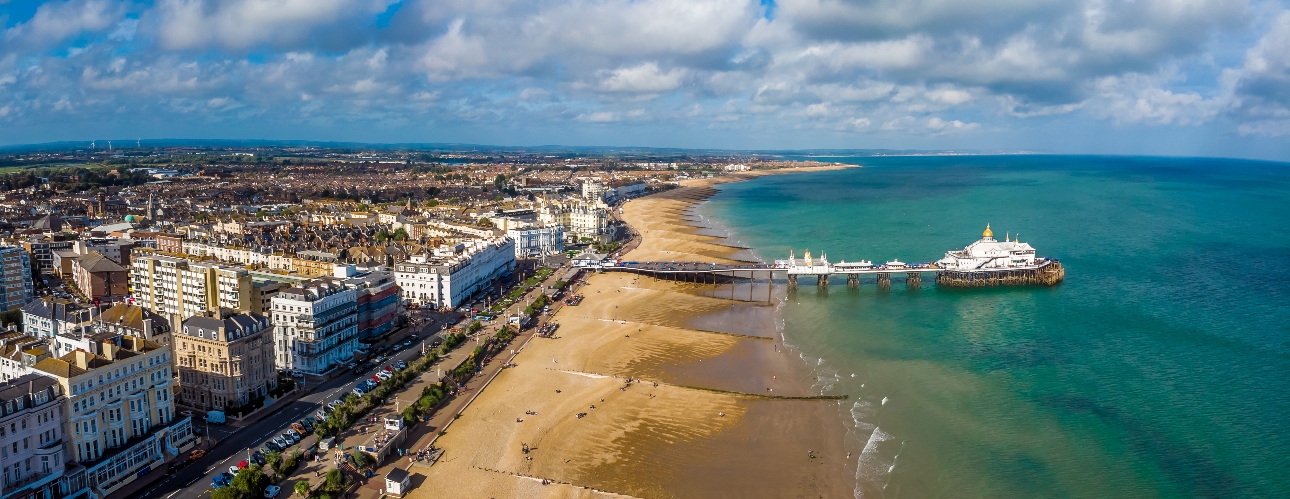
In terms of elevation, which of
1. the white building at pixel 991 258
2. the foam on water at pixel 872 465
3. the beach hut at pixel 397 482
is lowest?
the foam on water at pixel 872 465

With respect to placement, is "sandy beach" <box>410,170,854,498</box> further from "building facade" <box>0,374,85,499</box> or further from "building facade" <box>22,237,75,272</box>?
"building facade" <box>22,237,75,272</box>

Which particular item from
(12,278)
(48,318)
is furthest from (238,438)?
(12,278)

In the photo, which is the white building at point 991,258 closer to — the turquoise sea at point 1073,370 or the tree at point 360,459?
the turquoise sea at point 1073,370

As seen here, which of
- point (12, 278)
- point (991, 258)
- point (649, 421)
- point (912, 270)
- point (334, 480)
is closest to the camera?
point (334, 480)

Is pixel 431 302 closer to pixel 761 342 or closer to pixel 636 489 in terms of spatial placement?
pixel 761 342

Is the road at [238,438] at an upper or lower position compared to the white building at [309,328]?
lower

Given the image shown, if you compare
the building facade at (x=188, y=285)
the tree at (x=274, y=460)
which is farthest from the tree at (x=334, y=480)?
the building facade at (x=188, y=285)

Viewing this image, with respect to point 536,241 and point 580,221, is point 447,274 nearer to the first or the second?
point 536,241
